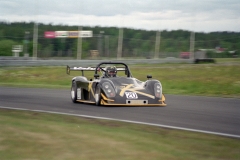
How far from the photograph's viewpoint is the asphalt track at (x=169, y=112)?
11.0 m

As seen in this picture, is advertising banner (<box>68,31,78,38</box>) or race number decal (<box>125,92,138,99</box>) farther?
advertising banner (<box>68,31,78,38</box>)

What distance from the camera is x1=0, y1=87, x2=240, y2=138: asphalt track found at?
11.0 m

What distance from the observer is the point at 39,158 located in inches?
289

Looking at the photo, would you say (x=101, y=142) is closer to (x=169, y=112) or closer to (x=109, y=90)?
(x=169, y=112)

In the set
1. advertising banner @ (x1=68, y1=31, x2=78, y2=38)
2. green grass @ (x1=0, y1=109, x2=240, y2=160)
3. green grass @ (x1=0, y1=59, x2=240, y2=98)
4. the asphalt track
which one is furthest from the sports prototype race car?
advertising banner @ (x1=68, y1=31, x2=78, y2=38)

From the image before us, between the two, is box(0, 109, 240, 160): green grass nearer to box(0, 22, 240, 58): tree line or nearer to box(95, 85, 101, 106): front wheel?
Answer: box(95, 85, 101, 106): front wheel

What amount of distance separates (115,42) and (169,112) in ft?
137

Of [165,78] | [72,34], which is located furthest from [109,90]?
[72,34]

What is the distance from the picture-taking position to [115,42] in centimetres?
5512

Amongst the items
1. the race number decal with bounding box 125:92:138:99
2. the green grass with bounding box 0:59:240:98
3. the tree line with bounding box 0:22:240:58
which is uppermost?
the tree line with bounding box 0:22:240:58

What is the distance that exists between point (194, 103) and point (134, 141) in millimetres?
7933

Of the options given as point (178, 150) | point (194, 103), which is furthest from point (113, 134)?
point (194, 103)

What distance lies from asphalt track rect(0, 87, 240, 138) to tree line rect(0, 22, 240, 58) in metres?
33.7

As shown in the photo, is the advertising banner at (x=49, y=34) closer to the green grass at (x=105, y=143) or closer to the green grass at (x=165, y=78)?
the green grass at (x=165, y=78)
